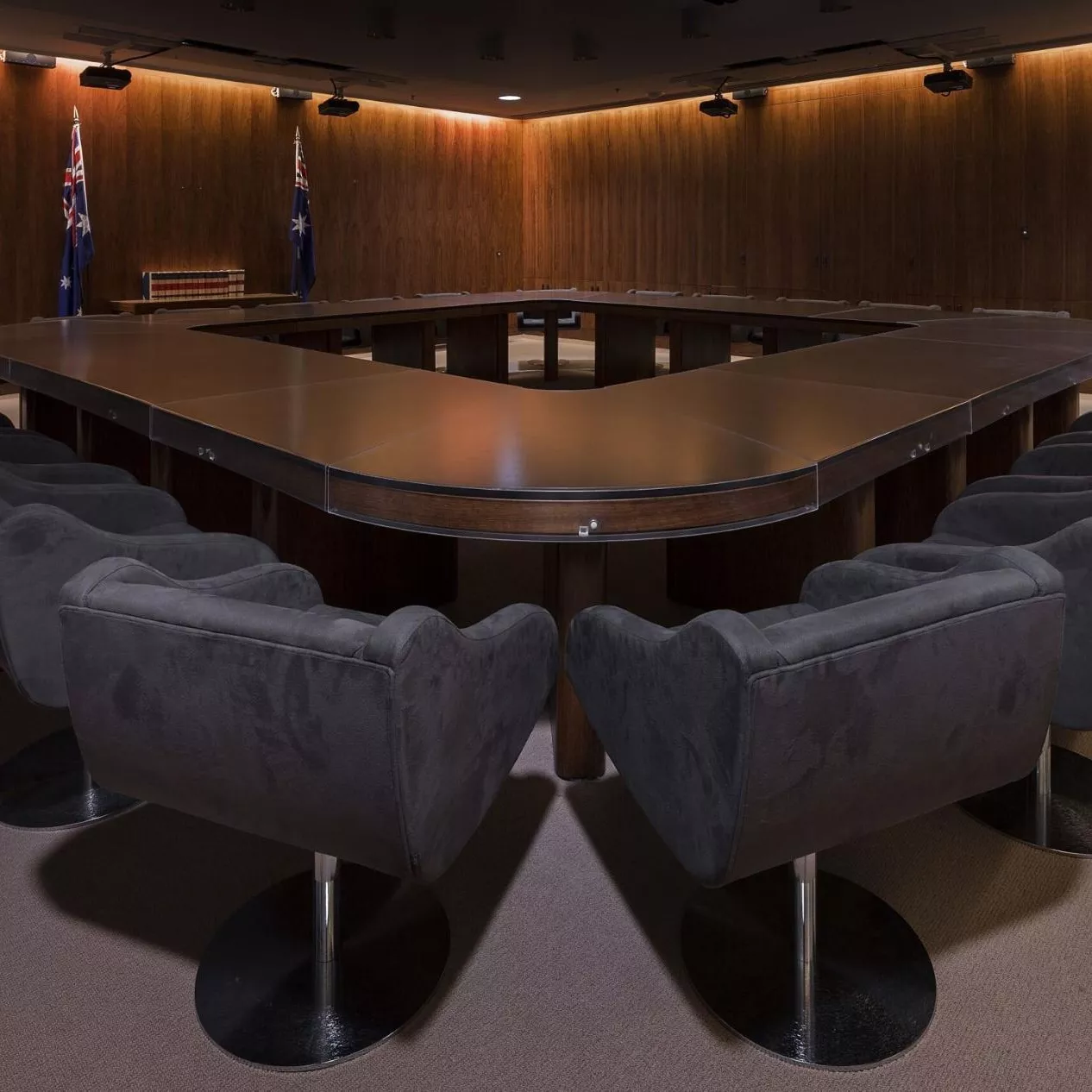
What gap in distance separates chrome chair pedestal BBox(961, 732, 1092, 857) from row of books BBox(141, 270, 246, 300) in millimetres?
9879

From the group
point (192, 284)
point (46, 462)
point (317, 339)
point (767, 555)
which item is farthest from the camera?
point (192, 284)

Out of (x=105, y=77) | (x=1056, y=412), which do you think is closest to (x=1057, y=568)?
(x=1056, y=412)

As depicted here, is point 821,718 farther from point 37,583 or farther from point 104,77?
point 104,77

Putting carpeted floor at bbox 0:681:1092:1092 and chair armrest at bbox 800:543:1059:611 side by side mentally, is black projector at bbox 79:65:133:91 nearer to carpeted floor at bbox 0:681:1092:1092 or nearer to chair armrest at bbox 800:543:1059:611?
carpeted floor at bbox 0:681:1092:1092

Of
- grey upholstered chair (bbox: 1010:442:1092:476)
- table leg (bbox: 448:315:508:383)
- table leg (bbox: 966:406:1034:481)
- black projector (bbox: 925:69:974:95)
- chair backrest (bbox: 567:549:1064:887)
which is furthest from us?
black projector (bbox: 925:69:974:95)

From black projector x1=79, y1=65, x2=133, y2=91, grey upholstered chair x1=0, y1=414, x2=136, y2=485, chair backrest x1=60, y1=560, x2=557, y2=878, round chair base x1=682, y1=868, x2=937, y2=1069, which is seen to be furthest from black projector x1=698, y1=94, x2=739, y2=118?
chair backrest x1=60, y1=560, x2=557, y2=878

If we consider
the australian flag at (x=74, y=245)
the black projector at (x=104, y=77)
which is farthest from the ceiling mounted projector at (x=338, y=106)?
the australian flag at (x=74, y=245)

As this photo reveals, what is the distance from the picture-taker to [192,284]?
10.9 meters

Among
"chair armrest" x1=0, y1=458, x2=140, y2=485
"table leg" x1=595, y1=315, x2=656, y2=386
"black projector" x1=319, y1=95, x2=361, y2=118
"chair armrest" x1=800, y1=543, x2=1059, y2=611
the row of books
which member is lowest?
"chair armrest" x1=800, y1=543, x2=1059, y2=611

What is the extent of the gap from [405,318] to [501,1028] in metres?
5.28

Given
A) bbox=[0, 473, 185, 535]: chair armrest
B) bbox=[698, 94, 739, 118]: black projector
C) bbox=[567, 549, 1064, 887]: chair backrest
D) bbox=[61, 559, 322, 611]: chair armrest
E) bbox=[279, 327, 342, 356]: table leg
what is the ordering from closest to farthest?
bbox=[567, 549, 1064, 887]: chair backrest < bbox=[61, 559, 322, 611]: chair armrest < bbox=[0, 473, 185, 535]: chair armrest < bbox=[279, 327, 342, 356]: table leg < bbox=[698, 94, 739, 118]: black projector

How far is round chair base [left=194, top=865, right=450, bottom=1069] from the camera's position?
178 centimetres

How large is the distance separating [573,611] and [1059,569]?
980 millimetres

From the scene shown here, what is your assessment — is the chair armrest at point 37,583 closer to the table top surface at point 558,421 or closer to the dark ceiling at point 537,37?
the table top surface at point 558,421
